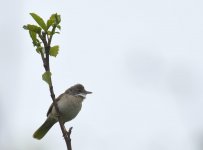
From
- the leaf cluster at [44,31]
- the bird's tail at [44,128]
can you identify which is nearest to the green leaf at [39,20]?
the leaf cluster at [44,31]

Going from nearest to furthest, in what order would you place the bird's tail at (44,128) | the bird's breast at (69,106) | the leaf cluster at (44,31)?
the leaf cluster at (44,31) < the bird's breast at (69,106) < the bird's tail at (44,128)

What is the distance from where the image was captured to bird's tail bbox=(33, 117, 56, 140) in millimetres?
7578

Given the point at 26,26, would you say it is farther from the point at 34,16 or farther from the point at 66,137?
the point at 66,137

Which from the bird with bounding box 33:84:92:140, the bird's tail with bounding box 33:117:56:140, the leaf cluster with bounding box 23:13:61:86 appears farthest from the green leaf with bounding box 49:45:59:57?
the bird's tail with bounding box 33:117:56:140

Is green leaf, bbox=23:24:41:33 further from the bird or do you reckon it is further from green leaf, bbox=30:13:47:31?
the bird

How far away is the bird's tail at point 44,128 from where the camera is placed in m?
7.58

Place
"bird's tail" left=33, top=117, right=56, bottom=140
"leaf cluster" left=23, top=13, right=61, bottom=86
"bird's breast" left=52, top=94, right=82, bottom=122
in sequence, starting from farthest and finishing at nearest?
1. "bird's tail" left=33, top=117, right=56, bottom=140
2. "bird's breast" left=52, top=94, right=82, bottom=122
3. "leaf cluster" left=23, top=13, right=61, bottom=86

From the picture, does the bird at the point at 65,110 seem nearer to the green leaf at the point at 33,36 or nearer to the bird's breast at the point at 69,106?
the bird's breast at the point at 69,106

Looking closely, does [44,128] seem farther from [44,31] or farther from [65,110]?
[44,31]

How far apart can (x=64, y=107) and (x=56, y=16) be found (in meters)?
3.63

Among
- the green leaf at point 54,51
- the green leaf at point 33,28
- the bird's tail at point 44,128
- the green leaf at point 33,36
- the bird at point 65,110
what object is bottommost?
the bird's tail at point 44,128

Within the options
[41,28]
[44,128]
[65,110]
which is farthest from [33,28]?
[44,128]

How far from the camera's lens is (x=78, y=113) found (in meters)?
7.68

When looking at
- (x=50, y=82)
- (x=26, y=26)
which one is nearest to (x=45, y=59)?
(x=50, y=82)
